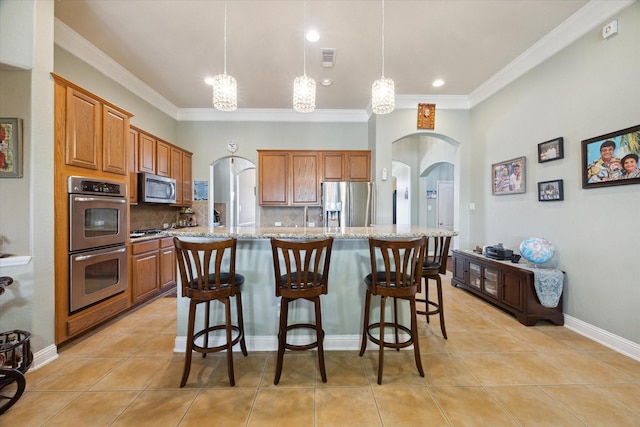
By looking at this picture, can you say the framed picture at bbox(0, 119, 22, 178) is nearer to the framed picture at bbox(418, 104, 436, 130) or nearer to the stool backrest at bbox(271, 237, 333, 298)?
the stool backrest at bbox(271, 237, 333, 298)

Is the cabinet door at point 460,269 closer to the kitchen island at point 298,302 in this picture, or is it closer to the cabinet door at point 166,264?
the kitchen island at point 298,302

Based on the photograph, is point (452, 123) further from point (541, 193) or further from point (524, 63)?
point (541, 193)

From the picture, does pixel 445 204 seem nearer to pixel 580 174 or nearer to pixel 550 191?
pixel 550 191

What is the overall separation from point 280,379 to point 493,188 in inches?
149

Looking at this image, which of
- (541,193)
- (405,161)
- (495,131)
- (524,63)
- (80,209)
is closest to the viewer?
(80,209)

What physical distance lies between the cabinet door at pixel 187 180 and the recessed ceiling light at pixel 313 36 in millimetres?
3082

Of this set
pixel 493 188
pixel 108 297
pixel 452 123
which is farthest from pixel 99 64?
pixel 493 188

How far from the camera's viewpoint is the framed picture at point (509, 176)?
3.23 metres

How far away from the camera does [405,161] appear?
22.0 ft

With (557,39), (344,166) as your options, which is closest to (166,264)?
(344,166)

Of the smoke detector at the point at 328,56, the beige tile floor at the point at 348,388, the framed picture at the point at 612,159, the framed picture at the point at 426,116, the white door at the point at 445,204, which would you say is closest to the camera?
the beige tile floor at the point at 348,388

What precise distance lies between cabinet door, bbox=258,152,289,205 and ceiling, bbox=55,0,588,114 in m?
1.18

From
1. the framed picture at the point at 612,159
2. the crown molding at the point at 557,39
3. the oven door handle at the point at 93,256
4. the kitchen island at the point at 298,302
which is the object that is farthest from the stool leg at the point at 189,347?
the crown molding at the point at 557,39

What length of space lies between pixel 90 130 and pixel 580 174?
16.0 ft
